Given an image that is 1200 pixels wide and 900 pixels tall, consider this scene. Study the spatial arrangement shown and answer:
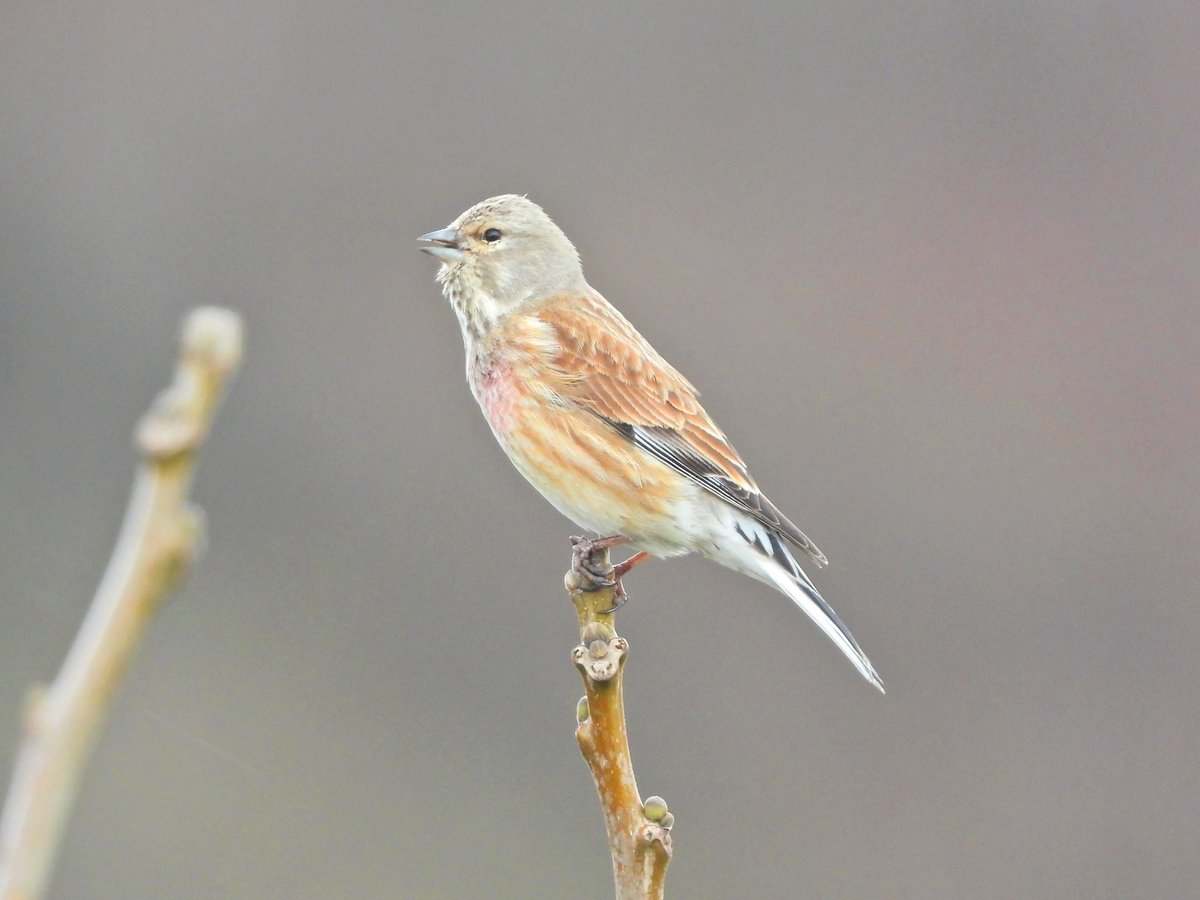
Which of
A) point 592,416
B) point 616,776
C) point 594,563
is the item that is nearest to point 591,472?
point 592,416

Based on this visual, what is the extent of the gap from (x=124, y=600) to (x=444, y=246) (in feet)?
13.2

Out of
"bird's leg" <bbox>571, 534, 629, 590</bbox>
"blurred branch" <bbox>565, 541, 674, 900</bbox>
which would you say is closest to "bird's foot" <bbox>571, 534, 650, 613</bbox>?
"bird's leg" <bbox>571, 534, 629, 590</bbox>

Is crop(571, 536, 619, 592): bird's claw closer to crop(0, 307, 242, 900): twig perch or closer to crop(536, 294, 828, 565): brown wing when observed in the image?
crop(536, 294, 828, 565): brown wing

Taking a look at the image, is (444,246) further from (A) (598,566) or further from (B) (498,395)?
(A) (598,566)

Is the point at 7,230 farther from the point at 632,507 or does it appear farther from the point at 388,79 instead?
the point at 632,507

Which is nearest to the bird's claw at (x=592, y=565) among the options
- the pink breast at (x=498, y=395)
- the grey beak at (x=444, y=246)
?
the pink breast at (x=498, y=395)

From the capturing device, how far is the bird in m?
4.60

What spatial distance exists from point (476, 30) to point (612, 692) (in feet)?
35.7

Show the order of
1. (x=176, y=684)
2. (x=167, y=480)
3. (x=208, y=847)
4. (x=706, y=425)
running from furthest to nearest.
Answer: (x=176, y=684) → (x=208, y=847) → (x=706, y=425) → (x=167, y=480)

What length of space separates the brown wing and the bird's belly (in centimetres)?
6

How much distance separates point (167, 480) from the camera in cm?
96

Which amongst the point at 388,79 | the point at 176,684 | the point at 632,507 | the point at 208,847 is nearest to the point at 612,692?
the point at 632,507

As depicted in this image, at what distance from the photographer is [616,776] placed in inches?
110

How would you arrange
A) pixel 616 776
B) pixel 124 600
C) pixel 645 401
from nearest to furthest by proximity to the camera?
pixel 124 600, pixel 616 776, pixel 645 401
